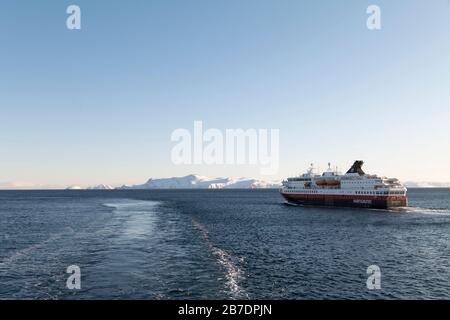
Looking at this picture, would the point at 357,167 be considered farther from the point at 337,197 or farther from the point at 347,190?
the point at 337,197

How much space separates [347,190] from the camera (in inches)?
4744

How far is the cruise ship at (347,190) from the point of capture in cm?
11100

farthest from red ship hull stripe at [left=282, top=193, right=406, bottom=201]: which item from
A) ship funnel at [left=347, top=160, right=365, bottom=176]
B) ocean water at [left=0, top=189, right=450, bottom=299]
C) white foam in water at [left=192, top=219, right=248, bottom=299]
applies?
white foam in water at [left=192, top=219, right=248, bottom=299]

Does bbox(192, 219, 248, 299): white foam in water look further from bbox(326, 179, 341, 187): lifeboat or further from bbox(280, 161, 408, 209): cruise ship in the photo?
bbox(326, 179, 341, 187): lifeboat

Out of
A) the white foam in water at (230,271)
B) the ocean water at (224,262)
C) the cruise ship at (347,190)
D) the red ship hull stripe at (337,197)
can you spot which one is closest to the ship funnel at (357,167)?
the cruise ship at (347,190)

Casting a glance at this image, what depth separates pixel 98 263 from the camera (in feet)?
131

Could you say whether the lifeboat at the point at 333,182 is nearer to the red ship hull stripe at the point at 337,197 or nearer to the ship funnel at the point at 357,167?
the red ship hull stripe at the point at 337,197

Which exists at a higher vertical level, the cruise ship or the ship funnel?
the ship funnel

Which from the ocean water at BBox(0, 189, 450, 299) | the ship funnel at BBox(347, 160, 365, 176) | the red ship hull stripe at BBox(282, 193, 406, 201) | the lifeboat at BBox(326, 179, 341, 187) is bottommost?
the ocean water at BBox(0, 189, 450, 299)

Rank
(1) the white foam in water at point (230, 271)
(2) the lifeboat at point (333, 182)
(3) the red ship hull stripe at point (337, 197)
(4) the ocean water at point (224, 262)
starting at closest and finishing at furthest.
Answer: (1) the white foam in water at point (230, 271) → (4) the ocean water at point (224, 262) → (3) the red ship hull stripe at point (337, 197) → (2) the lifeboat at point (333, 182)

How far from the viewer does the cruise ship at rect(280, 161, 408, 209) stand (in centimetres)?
11100

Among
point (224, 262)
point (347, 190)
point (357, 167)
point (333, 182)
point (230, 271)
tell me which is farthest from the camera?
point (333, 182)

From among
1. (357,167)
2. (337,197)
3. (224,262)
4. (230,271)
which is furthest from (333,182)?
(230,271)

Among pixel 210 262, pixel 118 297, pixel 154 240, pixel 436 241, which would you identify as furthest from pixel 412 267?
pixel 154 240
